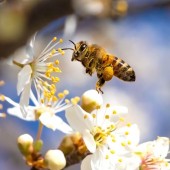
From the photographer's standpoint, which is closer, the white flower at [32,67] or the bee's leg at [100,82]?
the white flower at [32,67]

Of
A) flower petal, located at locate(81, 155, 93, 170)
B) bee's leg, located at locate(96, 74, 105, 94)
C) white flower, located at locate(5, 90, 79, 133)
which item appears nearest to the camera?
flower petal, located at locate(81, 155, 93, 170)

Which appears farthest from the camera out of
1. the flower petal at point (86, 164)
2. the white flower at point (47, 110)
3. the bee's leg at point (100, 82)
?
the bee's leg at point (100, 82)

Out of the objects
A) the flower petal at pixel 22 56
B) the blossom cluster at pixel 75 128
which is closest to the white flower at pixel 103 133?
the blossom cluster at pixel 75 128

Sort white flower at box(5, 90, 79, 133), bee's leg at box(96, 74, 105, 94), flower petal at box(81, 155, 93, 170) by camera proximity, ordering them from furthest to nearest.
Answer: bee's leg at box(96, 74, 105, 94), white flower at box(5, 90, 79, 133), flower petal at box(81, 155, 93, 170)

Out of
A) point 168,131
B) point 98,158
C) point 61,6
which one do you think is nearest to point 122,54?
point 168,131

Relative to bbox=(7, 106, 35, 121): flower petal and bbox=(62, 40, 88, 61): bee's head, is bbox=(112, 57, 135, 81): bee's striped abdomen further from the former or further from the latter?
bbox=(7, 106, 35, 121): flower petal

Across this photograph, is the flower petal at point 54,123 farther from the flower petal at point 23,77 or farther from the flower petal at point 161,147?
the flower petal at point 161,147

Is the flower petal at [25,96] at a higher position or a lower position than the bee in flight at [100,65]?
lower

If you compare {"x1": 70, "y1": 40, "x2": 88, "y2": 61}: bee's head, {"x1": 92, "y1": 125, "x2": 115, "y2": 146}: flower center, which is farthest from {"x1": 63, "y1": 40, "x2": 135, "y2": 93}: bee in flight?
{"x1": 92, "y1": 125, "x2": 115, "y2": 146}: flower center

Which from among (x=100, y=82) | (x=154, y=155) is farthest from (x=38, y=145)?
(x=154, y=155)
